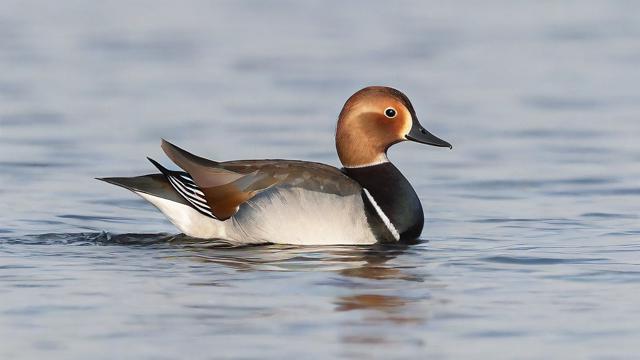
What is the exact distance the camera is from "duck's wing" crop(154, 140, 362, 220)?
12773mm

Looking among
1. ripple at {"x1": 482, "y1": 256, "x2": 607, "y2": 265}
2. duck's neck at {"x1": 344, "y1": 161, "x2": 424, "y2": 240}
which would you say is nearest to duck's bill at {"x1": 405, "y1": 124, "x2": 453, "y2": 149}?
duck's neck at {"x1": 344, "y1": 161, "x2": 424, "y2": 240}

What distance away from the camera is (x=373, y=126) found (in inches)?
530

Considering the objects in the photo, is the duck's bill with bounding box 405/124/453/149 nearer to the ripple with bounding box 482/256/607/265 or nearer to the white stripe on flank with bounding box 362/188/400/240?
the white stripe on flank with bounding box 362/188/400/240

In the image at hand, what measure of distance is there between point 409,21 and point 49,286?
46.5 feet

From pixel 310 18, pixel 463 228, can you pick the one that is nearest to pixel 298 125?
pixel 463 228

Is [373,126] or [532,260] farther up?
[373,126]

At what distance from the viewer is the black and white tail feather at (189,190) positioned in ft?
42.6

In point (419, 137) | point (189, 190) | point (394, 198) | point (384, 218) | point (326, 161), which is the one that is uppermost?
point (419, 137)

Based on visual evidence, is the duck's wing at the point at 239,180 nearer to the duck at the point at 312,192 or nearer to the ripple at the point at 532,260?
the duck at the point at 312,192

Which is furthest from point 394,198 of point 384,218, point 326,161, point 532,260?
point 326,161

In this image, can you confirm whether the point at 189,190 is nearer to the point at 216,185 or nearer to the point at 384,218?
the point at 216,185

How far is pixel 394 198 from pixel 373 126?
673 millimetres

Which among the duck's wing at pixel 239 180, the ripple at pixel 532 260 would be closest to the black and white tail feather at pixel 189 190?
the duck's wing at pixel 239 180

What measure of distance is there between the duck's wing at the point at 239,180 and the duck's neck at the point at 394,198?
231 mm
